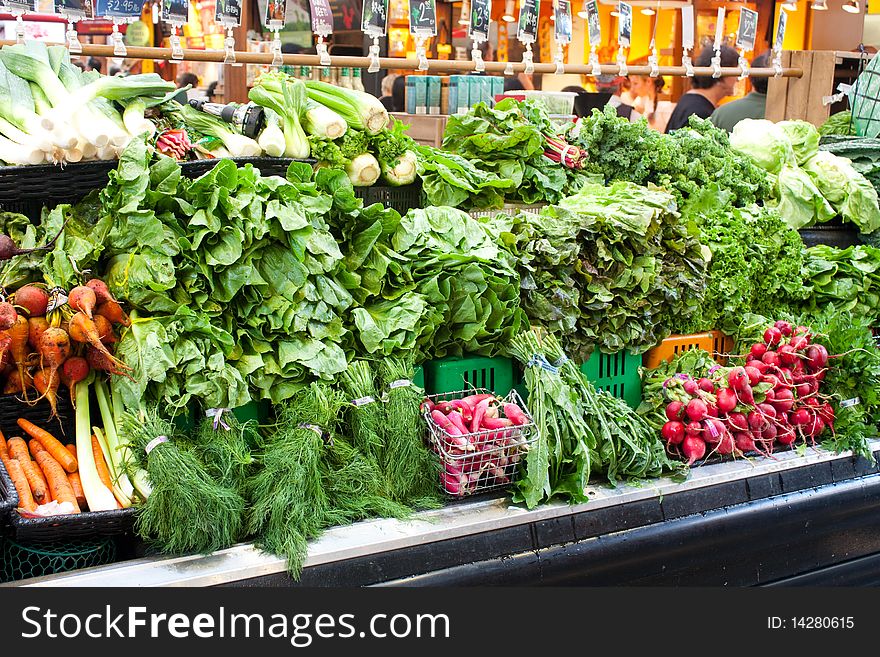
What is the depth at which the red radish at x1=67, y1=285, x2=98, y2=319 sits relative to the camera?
2914 mm

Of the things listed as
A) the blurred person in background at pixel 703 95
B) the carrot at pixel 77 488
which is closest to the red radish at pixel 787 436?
the carrot at pixel 77 488

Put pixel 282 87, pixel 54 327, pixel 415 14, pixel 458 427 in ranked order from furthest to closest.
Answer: pixel 415 14
pixel 282 87
pixel 458 427
pixel 54 327

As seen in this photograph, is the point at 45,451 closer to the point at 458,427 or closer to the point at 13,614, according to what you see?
the point at 13,614

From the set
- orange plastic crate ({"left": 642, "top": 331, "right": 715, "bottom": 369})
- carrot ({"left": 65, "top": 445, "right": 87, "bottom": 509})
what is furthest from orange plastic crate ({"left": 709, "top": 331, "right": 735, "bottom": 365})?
carrot ({"left": 65, "top": 445, "right": 87, "bottom": 509})

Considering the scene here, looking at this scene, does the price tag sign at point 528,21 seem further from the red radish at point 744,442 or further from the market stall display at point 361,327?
the red radish at point 744,442

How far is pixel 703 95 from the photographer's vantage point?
9703 mm

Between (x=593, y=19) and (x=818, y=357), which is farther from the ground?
(x=593, y=19)

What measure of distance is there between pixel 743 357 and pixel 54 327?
9.66 feet

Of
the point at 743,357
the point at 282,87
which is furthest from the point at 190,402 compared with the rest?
the point at 743,357

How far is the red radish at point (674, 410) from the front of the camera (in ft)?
12.5

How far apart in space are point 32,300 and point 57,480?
0.57 meters

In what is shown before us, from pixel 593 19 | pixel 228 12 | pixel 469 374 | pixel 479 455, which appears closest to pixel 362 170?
pixel 469 374

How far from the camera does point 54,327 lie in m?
2.95

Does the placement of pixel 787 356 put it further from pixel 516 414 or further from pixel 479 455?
pixel 479 455
